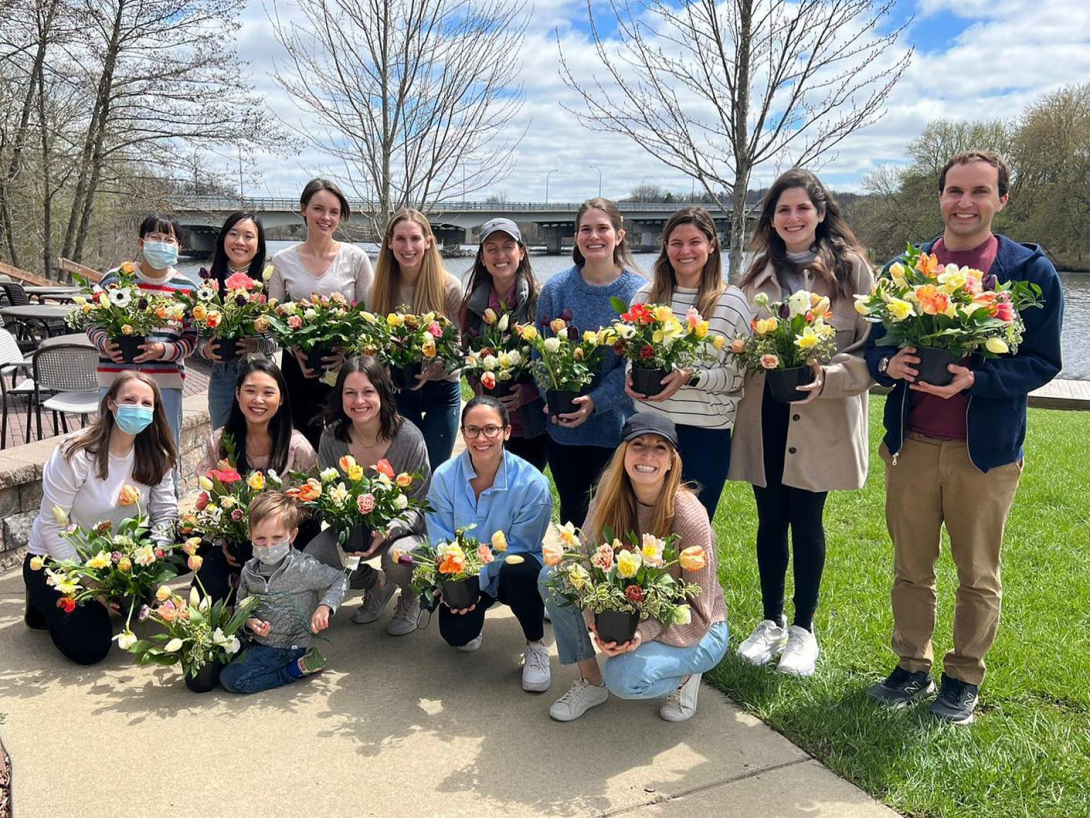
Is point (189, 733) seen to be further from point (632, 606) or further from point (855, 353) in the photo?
point (855, 353)

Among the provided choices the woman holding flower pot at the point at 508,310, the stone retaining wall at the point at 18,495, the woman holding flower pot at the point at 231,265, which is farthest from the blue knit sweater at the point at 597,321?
the stone retaining wall at the point at 18,495

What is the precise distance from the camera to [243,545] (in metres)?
3.91

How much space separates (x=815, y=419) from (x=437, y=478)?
1.70 metres

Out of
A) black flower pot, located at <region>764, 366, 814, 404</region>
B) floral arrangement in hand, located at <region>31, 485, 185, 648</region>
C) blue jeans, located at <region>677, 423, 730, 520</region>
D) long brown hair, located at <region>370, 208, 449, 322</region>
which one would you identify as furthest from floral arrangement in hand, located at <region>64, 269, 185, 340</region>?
black flower pot, located at <region>764, 366, 814, 404</region>

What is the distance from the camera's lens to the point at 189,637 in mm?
3391

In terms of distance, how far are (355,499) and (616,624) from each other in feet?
4.40

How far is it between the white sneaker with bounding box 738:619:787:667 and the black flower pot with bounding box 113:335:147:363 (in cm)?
340

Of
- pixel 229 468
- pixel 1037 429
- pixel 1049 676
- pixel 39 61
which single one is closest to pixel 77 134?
pixel 39 61

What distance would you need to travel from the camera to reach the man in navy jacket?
3006 millimetres

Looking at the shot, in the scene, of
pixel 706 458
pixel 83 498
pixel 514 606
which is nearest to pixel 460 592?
pixel 514 606

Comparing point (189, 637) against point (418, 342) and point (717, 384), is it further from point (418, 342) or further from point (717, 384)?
point (717, 384)

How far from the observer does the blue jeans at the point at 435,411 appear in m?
4.66

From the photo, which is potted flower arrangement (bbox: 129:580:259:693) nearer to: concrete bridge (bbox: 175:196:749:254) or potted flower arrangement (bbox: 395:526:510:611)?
potted flower arrangement (bbox: 395:526:510:611)

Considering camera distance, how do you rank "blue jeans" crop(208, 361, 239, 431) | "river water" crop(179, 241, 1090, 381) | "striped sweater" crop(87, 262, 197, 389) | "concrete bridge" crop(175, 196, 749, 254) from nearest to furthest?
"striped sweater" crop(87, 262, 197, 389)
"blue jeans" crop(208, 361, 239, 431)
"concrete bridge" crop(175, 196, 749, 254)
"river water" crop(179, 241, 1090, 381)
